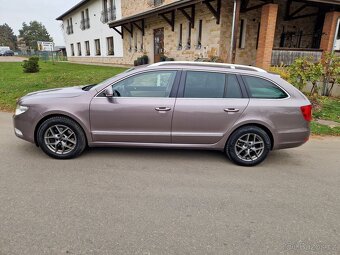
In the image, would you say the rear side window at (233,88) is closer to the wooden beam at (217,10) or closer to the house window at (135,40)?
the wooden beam at (217,10)

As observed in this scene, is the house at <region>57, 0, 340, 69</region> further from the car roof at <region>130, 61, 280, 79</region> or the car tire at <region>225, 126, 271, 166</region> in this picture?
the car tire at <region>225, 126, 271, 166</region>

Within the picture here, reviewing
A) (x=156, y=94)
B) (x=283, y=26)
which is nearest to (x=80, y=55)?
(x=283, y=26)

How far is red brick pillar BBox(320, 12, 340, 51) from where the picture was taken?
12117 millimetres

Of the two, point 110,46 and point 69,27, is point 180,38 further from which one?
point 69,27

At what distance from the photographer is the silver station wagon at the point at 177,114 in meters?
3.94

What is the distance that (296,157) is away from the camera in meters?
4.58

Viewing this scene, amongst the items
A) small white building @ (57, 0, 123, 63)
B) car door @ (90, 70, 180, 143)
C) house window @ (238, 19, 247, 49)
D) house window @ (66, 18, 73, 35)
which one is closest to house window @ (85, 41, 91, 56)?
small white building @ (57, 0, 123, 63)

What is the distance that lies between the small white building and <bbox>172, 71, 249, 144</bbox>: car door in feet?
67.5

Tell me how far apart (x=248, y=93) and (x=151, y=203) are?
2231mm

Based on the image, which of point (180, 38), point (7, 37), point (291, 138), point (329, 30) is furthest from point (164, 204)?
point (7, 37)

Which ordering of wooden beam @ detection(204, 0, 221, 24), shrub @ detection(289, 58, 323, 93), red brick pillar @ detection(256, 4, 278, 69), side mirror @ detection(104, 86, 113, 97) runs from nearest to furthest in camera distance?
side mirror @ detection(104, 86, 113, 97)
shrub @ detection(289, 58, 323, 93)
red brick pillar @ detection(256, 4, 278, 69)
wooden beam @ detection(204, 0, 221, 24)

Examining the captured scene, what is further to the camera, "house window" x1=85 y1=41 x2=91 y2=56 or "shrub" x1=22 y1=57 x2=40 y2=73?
"house window" x1=85 y1=41 x2=91 y2=56

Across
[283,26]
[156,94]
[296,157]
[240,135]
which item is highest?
[283,26]

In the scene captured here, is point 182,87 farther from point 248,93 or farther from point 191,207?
point 191,207
